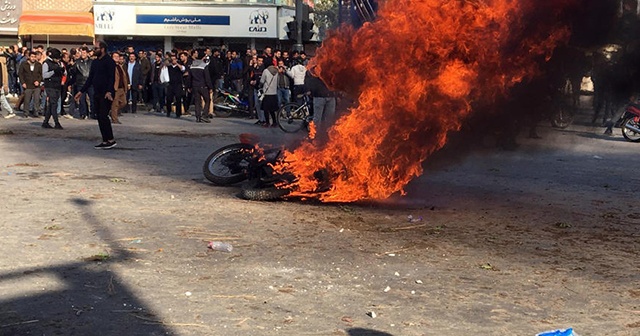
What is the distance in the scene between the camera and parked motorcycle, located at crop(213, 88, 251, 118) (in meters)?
25.0

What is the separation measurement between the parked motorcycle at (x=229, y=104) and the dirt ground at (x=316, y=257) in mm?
13205

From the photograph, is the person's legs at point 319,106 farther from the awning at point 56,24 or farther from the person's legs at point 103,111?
the awning at point 56,24

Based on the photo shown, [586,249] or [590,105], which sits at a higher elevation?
[590,105]

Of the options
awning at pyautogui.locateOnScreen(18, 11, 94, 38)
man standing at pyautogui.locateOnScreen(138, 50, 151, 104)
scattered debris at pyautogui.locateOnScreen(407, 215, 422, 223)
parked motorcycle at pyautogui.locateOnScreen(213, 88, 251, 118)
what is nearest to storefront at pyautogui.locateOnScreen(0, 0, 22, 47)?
awning at pyautogui.locateOnScreen(18, 11, 94, 38)

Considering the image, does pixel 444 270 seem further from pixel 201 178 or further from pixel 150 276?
pixel 201 178

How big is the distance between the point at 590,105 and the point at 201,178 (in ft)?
17.9

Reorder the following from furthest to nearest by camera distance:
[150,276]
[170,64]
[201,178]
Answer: [170,64] < [201,178] < [150,276]

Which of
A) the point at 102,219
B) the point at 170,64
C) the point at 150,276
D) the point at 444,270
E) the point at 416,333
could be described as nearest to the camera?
the point at 416,333

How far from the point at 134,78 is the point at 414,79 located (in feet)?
59.9

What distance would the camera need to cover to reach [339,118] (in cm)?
902

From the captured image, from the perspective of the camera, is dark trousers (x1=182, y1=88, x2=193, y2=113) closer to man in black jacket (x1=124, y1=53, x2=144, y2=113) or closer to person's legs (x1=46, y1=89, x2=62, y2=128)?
man in black jacket (x1=124, y1=53, x2=144, y2=113)

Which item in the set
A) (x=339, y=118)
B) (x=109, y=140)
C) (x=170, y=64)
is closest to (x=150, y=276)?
(x=339, y=118)

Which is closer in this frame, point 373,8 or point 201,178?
point 373,8

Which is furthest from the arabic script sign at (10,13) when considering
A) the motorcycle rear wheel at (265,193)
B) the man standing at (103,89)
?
the motorcycle rear wheel at (265,193)
